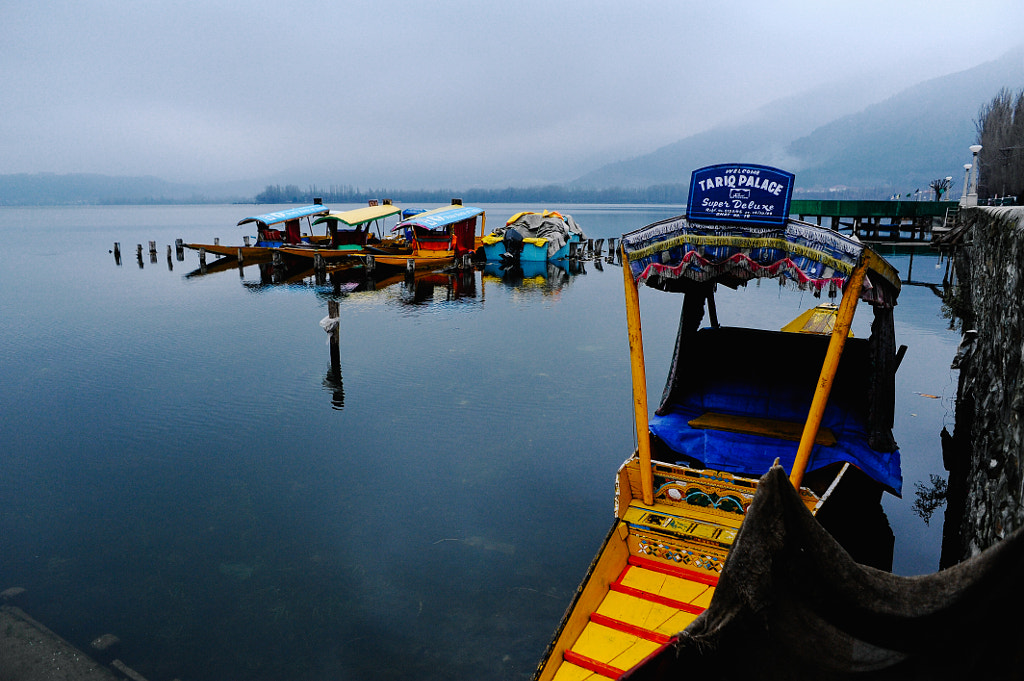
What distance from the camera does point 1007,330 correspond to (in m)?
8.22

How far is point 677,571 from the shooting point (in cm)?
770

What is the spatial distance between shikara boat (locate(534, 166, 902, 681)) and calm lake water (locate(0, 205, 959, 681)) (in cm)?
88

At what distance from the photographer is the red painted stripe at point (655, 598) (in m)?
7.04

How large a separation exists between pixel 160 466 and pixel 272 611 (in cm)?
687

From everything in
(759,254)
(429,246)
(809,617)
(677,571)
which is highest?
(759,254)

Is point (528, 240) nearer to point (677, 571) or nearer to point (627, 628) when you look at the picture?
point (677, 571)

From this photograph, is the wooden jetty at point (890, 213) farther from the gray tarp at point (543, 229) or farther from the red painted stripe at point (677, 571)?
the red painted stripe at point (677, 571)

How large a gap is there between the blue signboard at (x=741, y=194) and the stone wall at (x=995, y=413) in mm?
2970

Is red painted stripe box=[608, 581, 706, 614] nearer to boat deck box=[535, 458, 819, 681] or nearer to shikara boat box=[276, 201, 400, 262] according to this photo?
boat deck box=[535, 458, 819, 681]

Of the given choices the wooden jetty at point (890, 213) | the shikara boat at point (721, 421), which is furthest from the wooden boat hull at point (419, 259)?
the shikara boat at point (721, 421)

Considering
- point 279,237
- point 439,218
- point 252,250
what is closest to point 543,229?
point 439,218

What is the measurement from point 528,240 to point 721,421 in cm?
4140

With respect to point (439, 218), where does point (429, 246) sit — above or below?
below

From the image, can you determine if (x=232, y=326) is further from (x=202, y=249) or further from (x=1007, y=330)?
(x=1007, y=330)
